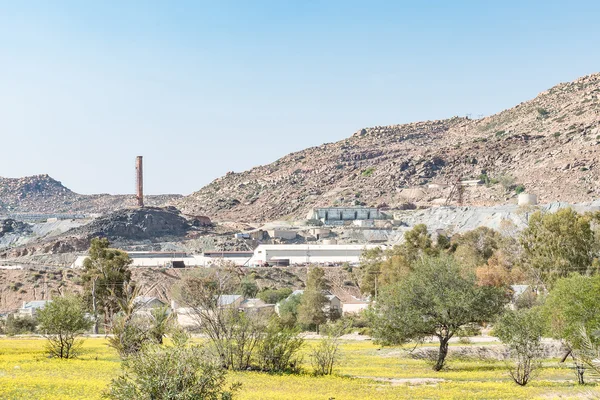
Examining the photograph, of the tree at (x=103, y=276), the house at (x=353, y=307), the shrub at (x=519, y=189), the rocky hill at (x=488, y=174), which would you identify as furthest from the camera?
the rocky hill at (x=488, y=174)

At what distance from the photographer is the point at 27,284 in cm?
8494

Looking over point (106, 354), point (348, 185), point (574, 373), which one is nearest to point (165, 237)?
point (348, 185)

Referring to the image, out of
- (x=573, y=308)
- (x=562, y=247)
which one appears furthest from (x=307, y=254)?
(x=573, y=308)

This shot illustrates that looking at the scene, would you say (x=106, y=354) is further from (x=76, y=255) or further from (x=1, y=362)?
(x=76, y=255)

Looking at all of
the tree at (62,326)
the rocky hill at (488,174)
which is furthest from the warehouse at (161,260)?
the rocky hill at (488,174)

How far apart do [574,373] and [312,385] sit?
1248 cm

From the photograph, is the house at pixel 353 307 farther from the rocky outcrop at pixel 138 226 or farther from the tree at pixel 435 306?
the rocky outcrop at pixel 138 226

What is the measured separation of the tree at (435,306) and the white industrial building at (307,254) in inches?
2584

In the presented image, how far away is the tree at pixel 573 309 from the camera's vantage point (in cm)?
3344

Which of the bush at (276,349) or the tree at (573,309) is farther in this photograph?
the tree at (573,309)

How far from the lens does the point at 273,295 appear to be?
2982 inches

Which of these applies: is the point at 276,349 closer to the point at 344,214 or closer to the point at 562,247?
the point at 562,247

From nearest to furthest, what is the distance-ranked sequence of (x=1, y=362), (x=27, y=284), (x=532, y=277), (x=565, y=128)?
(x=1, y=362), (x=532, y=277), (x=27, y=284), (x=565, y=128)

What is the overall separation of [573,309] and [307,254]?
7347cm
